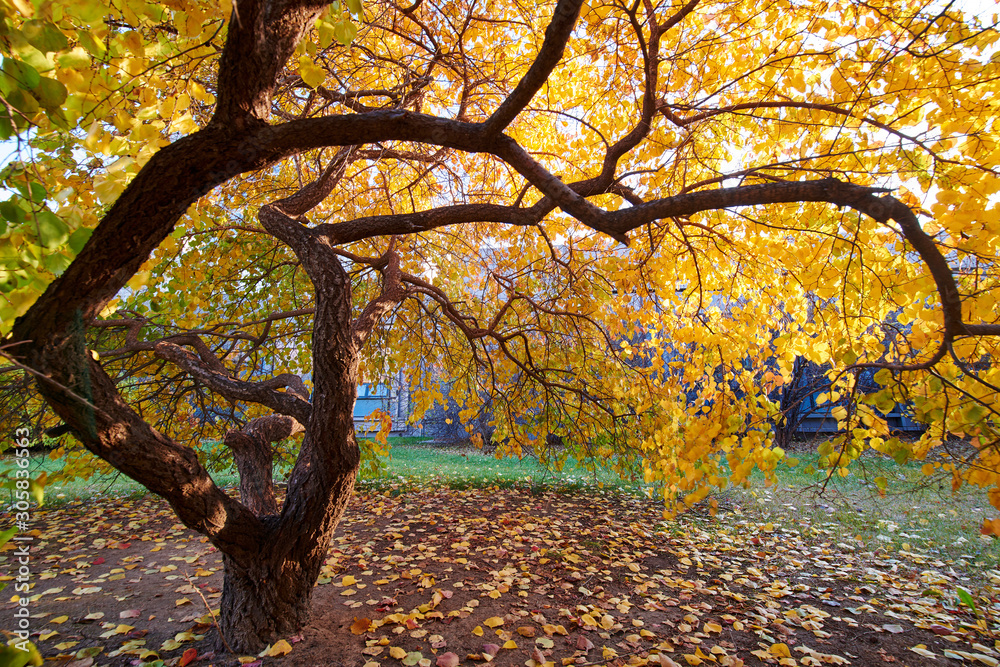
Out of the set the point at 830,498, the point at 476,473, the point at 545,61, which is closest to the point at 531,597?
the point at 545,61

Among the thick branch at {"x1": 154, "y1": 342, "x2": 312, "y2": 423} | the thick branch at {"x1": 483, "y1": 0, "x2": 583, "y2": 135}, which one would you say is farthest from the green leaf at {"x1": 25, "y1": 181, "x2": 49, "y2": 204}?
the thick branch at {"x1": 154, "y1": 342, "x2": 312, "y2": 423}

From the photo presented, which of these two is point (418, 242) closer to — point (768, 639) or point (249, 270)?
point (249, 270)

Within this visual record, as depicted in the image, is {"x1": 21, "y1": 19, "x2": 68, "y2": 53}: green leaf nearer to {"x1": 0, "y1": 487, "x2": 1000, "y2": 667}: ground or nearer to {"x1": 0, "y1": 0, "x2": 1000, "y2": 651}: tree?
{"x1": 0, "y1": 0, "x2": 1000, "y2": 651}: tree

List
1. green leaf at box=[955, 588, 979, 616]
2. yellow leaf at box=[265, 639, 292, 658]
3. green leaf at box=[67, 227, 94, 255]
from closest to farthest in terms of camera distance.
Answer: green leaf at box=[67, 227, 94, 255]
green leaf at box=[955, 588, 979, 616]
yellow leaf at box=[265, 639, 292, 658]

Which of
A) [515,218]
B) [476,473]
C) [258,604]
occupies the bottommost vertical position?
[476,473]

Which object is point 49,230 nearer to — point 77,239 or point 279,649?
point 77,239

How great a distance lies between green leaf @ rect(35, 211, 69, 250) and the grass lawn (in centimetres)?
359

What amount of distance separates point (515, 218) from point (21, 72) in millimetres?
2069

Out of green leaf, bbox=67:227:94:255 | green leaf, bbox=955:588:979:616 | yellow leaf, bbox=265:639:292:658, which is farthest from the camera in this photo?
yellow leaf, bbox=265:639:292:658

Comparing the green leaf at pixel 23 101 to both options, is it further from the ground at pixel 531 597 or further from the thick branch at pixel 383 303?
the ground at pixel 531 597

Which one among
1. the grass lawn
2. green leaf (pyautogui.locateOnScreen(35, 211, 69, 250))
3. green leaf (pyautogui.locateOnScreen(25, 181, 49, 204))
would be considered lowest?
the grass lawn

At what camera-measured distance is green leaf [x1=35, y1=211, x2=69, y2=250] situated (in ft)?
3.35

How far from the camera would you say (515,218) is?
2768mm

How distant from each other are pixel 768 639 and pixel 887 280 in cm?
198
